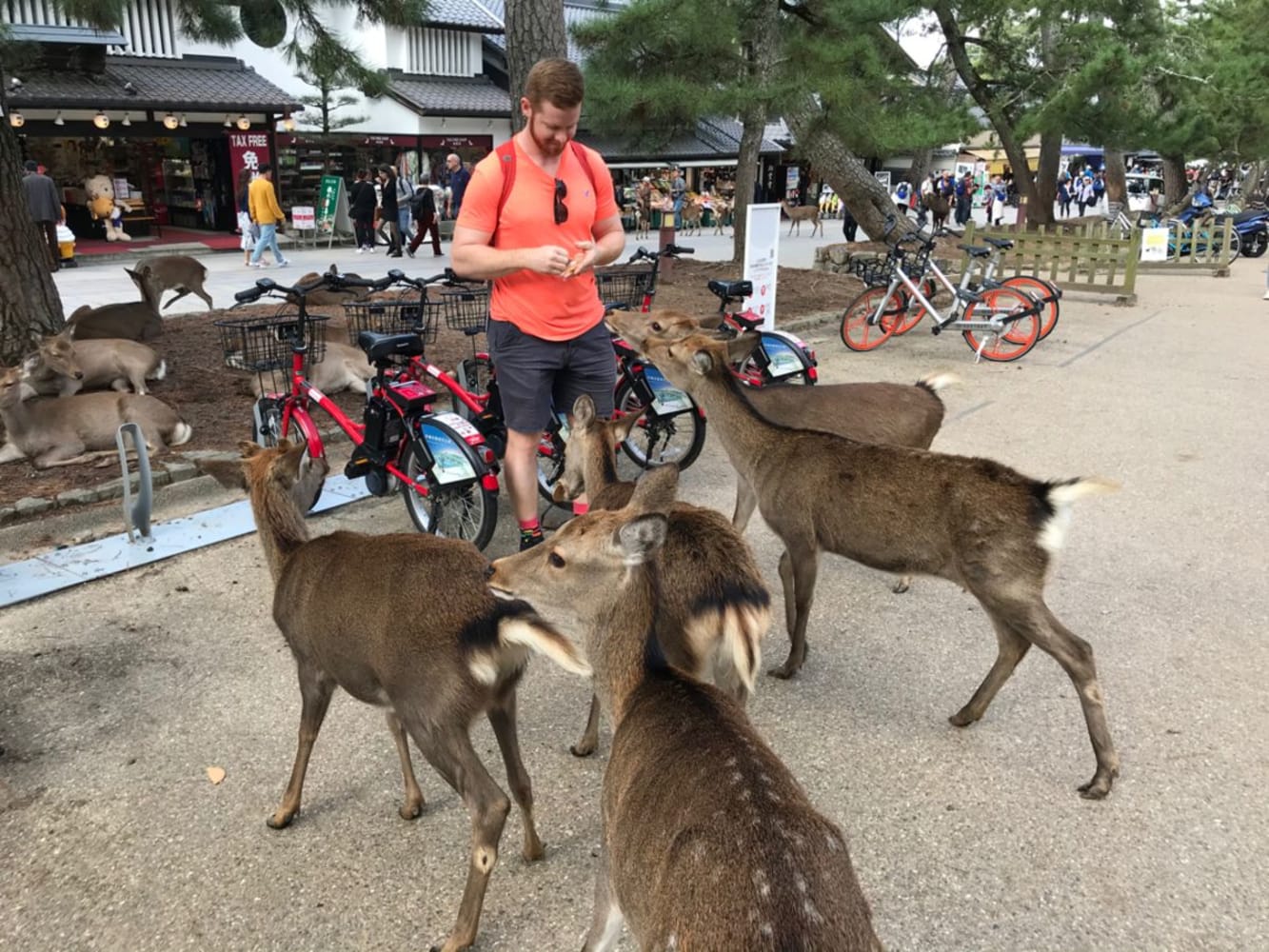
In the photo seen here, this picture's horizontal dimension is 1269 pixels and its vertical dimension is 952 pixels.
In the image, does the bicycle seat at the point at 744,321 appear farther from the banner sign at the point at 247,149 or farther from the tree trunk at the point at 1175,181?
the tree trunk at the point at 1175,181

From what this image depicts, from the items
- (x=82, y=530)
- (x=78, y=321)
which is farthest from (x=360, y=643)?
(x=78, y=321)

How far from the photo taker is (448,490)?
4660 millimetres

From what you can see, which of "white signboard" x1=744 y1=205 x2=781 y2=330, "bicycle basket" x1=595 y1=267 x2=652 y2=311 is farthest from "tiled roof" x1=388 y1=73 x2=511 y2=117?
"bicycle basket" x1=595 y1=267 x2=652 y2=311

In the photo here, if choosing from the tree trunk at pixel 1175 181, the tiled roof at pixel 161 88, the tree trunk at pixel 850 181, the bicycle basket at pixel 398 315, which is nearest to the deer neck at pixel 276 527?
the bicycle basket at pixel 398 315

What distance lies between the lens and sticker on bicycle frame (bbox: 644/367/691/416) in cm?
589

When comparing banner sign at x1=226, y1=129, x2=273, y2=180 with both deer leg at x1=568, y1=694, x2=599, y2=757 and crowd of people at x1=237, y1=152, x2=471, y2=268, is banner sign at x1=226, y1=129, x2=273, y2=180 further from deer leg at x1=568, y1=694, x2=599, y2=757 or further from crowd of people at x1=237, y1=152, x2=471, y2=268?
deer leg at x1=568, y1=694, x2=599, y2=757

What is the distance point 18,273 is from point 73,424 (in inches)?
72.7

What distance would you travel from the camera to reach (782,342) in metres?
6.86

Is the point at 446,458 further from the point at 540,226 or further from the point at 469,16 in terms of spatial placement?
the point at 469,16

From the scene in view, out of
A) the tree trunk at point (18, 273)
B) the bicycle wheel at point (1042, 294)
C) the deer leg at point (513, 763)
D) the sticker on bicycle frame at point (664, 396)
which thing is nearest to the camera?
the deer leg at point (513, 763)

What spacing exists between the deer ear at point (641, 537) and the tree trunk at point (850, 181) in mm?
13519

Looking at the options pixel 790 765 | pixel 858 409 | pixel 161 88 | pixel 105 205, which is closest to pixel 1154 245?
pixel 858 409

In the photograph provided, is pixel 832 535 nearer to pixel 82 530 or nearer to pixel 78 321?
pixel 82 530

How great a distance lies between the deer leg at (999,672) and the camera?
3.47m
